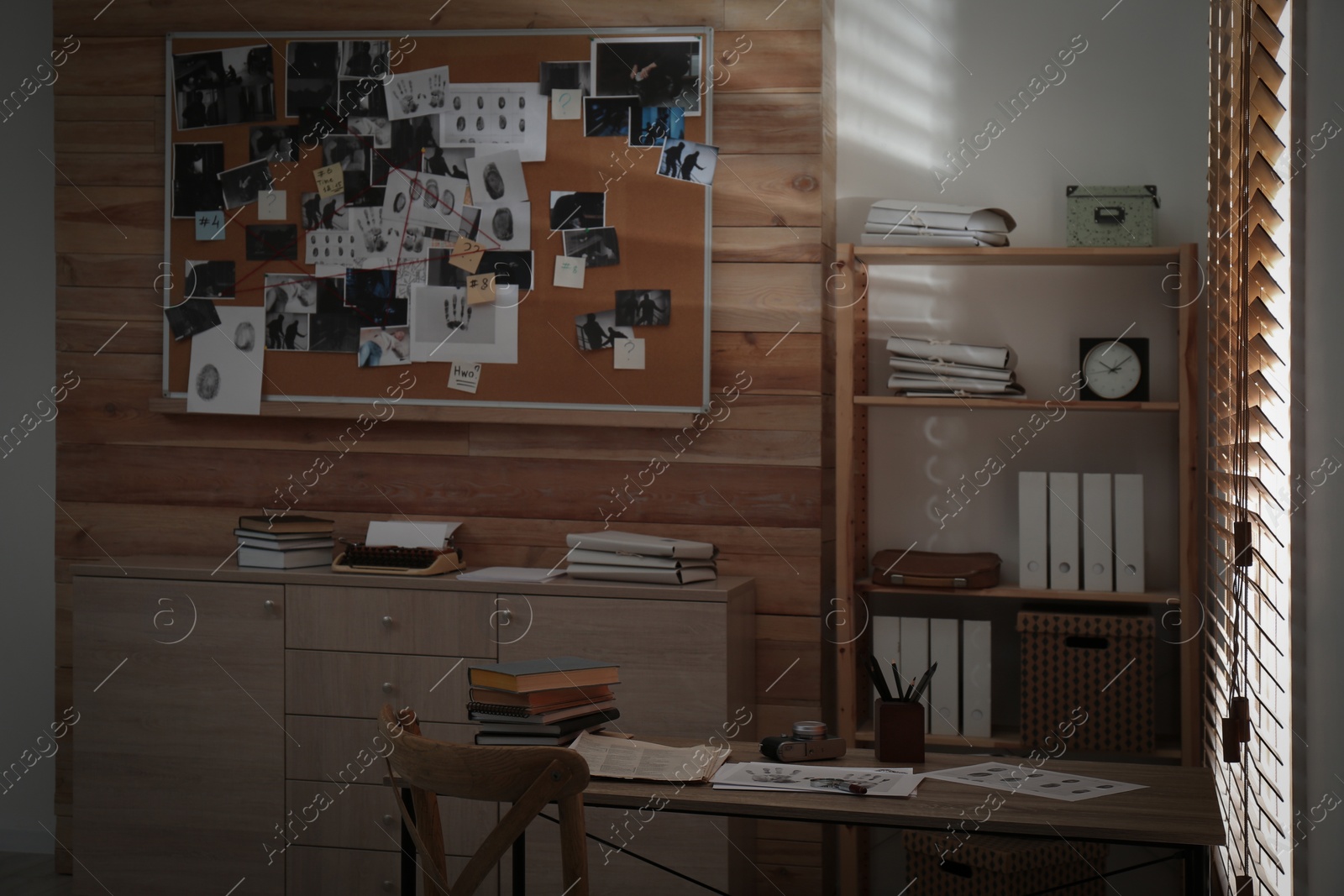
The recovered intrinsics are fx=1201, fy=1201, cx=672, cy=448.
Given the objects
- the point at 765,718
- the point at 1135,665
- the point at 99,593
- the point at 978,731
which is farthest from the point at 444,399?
the point at 1135,665

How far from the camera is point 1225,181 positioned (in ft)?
7.83

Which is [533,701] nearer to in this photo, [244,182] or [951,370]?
[951,370]

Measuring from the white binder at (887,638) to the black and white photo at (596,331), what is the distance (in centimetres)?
102

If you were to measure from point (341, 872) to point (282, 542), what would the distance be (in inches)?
33.9

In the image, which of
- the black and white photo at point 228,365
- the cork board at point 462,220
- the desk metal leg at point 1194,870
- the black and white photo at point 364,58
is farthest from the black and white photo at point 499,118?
the desk metal leg at point 1194,870

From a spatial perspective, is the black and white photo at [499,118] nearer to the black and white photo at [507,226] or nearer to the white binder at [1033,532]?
the black and white photo at [507,226]

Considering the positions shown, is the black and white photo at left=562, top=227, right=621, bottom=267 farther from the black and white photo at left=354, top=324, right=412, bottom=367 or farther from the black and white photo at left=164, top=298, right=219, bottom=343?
the black and white photo at left=164, top=298, right=219, bottom=343

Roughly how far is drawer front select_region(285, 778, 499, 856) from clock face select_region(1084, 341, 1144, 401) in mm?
1881

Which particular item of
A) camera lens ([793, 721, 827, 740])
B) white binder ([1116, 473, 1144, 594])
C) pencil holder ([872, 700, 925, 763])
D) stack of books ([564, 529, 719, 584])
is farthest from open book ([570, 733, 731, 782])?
white binder ([1116, 473, 1144, 594])

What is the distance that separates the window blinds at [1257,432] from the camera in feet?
6.15

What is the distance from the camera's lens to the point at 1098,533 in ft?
9.84

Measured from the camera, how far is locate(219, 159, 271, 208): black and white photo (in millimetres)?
3465

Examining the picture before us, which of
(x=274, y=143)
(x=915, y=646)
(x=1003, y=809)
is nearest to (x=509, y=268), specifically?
(x=274, y=143)

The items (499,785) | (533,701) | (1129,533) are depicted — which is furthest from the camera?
(1129,533)
